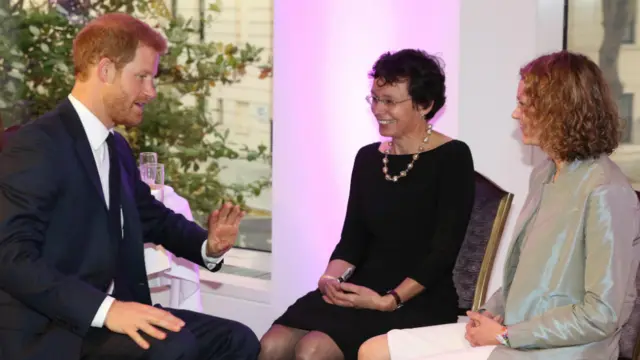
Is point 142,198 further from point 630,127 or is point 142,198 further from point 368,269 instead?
point 630,127

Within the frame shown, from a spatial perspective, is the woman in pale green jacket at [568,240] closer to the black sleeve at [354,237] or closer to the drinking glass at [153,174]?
the black sleeve at [354,237]

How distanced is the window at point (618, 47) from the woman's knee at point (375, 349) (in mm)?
1567

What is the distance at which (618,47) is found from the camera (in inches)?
139

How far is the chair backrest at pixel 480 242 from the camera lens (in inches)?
109

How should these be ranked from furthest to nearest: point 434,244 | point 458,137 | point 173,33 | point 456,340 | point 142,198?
point 173,33 → point 458,137 → point 434,244 → point 142,198 → point 456,340

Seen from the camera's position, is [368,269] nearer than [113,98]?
No

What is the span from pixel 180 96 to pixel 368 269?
7.30 ft

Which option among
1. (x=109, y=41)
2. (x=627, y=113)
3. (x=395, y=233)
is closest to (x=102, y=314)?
(x=109, y=41)

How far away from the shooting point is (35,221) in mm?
2100

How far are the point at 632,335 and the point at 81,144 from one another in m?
1.54

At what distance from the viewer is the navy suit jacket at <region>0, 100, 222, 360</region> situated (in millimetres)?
2061

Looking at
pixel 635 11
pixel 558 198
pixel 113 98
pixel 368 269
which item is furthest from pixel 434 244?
pixel 635 11

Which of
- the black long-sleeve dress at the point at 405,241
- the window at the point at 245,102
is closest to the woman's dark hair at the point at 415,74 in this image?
the black long-sleeve dress at the point at 405,241

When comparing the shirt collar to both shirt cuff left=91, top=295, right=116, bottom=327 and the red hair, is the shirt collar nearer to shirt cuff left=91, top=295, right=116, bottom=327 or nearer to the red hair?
the red hair
